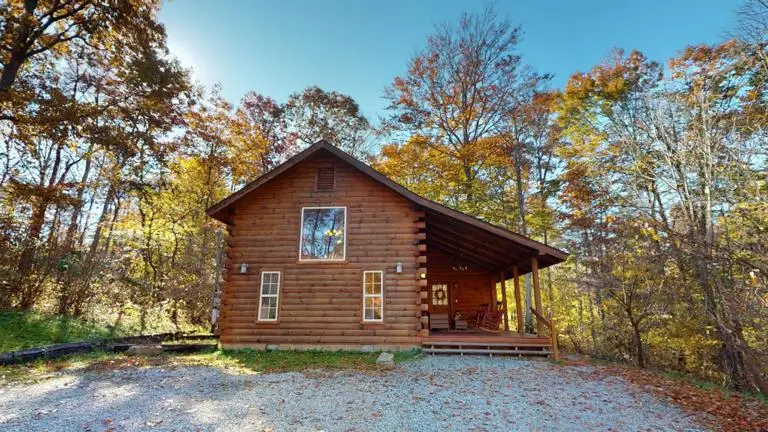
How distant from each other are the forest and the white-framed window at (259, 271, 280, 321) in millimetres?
5903

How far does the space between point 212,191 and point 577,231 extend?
17589 millimetres

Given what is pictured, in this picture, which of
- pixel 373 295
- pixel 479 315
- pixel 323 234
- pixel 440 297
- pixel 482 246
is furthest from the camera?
pixel 440 297

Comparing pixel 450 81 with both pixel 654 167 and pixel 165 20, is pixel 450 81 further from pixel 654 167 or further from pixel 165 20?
pixel 165 20

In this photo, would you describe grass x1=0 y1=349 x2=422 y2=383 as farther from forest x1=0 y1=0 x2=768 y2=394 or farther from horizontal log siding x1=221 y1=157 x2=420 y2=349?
forest x1=0 y1=0 x2=768 y2=394

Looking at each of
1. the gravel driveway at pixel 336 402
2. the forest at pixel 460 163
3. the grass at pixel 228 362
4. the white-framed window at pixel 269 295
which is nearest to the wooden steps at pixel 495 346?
the grass at pixel 228 362

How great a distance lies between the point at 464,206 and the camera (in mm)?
16734

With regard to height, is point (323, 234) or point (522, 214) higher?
point (522, 214)

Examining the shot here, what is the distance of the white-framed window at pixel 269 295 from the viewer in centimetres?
992

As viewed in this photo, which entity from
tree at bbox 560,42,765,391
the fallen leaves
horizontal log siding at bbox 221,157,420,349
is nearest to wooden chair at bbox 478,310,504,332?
tree at bbox 560,42,765,391

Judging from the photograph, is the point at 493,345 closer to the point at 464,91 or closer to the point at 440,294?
the point at 440,294

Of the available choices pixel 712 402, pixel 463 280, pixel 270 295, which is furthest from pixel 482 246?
pixel 270 295

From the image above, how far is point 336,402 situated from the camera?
560cm

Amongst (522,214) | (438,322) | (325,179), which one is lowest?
(438,322)

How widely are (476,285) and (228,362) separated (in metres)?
9.83
